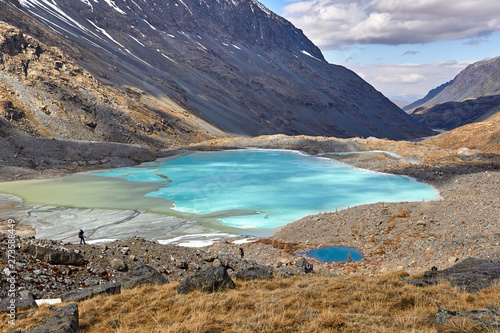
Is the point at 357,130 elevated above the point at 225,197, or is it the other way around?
the point at 357,130

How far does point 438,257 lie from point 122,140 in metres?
60.8

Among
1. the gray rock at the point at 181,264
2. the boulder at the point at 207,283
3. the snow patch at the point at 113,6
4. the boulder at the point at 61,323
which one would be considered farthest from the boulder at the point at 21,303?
the snow patch at the point at 113,6

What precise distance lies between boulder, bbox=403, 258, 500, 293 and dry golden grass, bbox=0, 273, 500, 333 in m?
0.38

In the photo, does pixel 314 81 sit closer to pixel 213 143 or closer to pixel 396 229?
pixel 213 143

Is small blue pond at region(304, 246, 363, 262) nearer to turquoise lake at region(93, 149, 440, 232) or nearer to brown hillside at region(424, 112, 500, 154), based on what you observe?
turquoise lake at region(93, 149, 440, 232)

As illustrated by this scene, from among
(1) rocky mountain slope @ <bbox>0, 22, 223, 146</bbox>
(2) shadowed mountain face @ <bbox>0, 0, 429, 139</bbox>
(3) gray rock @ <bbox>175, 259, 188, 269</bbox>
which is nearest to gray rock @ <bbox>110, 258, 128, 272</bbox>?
(3) gray rock @ <bbox>175, 259, 188, 269</bbox>

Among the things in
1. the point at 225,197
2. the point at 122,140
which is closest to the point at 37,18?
the point at 122,140

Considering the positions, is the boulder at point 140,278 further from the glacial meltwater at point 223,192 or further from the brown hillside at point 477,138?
the brown hillside at point 477,138

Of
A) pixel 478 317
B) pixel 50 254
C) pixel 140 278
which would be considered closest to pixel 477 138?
pixel 478 317

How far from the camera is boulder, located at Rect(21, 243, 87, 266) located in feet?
37.3

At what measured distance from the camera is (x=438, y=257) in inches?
588

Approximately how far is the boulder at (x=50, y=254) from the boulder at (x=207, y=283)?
16.8 ft

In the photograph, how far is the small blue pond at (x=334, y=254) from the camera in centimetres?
1736

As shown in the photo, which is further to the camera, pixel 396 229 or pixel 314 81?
pixel 314 81
